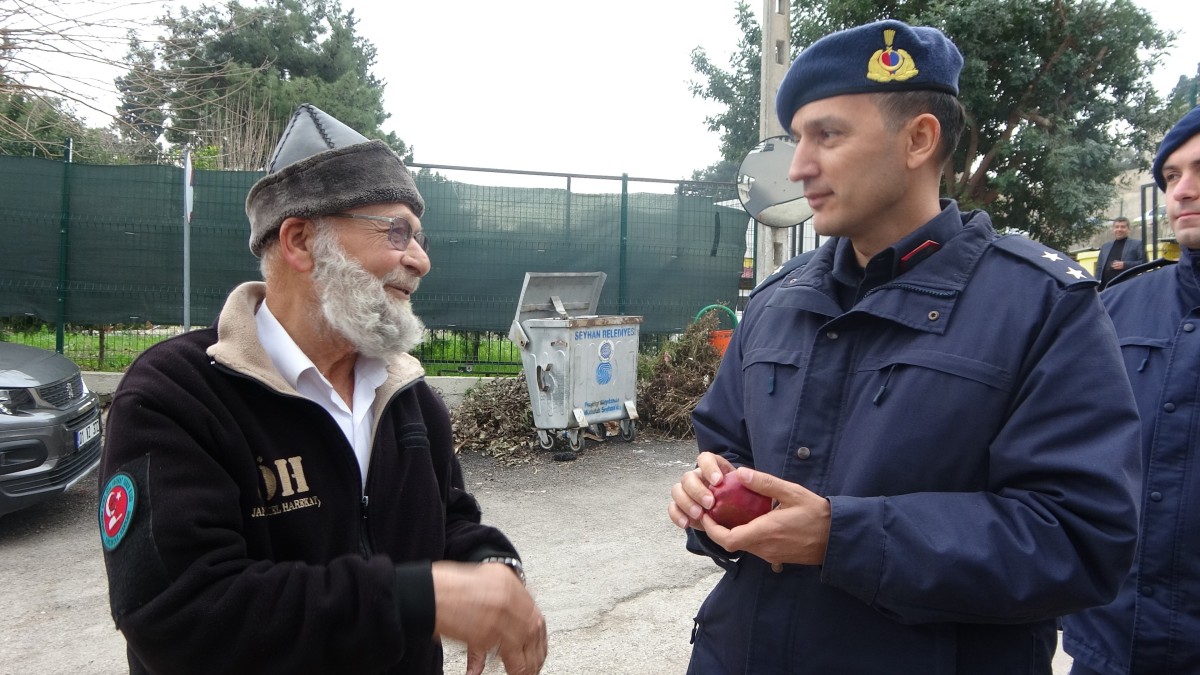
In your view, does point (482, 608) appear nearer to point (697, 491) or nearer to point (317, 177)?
point (697, 491)

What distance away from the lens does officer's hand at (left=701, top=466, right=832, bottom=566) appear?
147cm

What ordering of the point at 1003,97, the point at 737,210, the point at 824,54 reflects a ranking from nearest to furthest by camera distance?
the point at 824,54 < the point at 737,210 < the point at 1003,97

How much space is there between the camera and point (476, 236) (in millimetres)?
9375

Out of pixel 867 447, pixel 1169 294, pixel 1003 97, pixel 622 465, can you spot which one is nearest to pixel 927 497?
pixel 867 447

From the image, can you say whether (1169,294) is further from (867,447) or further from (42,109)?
(42,109)

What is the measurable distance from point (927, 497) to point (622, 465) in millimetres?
6342

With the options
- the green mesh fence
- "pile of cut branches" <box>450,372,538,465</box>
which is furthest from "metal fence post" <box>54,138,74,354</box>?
"pile of cut branches" <box>450,372,538,465</box>

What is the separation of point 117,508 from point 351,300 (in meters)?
0.66

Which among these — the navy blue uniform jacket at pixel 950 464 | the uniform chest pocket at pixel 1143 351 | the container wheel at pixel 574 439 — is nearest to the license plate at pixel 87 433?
the container wheel at pixel 574 439

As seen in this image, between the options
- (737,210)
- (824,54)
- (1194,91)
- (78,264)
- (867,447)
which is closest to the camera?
(867,447)

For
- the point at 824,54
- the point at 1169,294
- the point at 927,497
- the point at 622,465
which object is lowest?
the point at 622,465

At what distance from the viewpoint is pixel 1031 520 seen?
1408 millimetres

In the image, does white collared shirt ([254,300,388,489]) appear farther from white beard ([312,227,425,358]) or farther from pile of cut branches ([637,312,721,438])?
pile of cut branches ([637,312,721,438])

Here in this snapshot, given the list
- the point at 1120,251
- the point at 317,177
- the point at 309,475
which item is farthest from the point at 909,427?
the point at 1120,251
